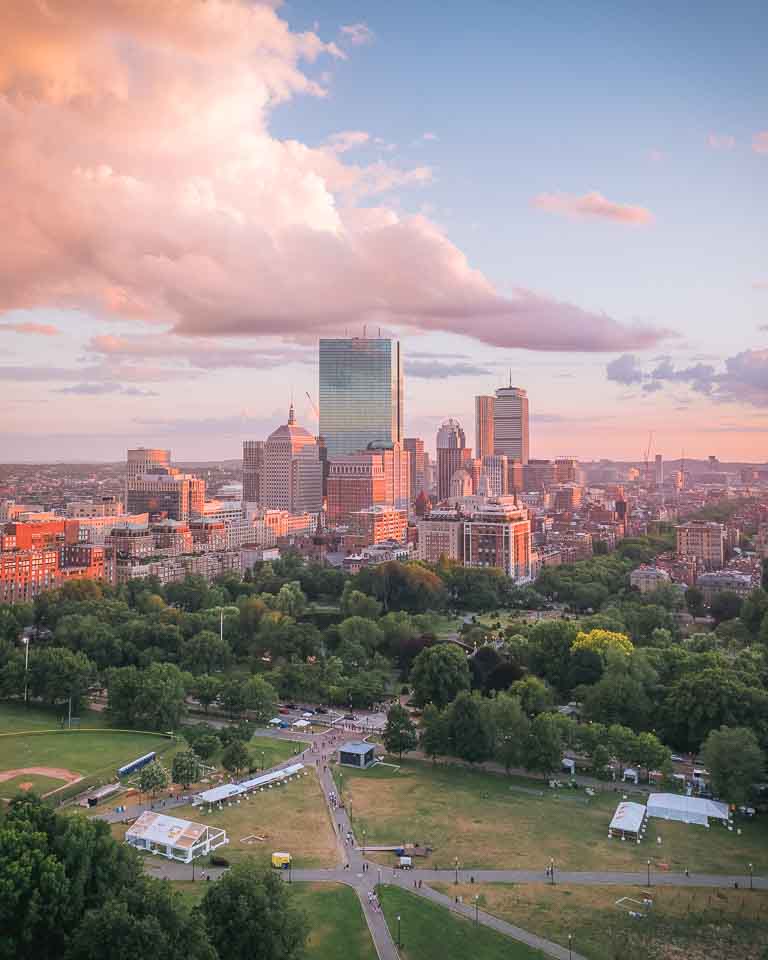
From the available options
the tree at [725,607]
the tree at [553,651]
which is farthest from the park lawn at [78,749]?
the tree at [725,607]

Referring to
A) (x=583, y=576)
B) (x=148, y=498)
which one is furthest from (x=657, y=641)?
(x=148, y=498)

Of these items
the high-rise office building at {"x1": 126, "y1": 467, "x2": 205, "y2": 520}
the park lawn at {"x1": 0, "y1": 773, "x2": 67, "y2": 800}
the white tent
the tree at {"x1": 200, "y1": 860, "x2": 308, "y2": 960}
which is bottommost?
the park lawn at {"x1": 0, "y1": 773, "x2": 67, "y2": 800}

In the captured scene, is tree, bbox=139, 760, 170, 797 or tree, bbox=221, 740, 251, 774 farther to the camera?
tree, bbox=221, 740, 251, 774

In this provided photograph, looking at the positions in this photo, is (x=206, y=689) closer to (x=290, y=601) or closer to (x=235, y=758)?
(x=235, y=758)

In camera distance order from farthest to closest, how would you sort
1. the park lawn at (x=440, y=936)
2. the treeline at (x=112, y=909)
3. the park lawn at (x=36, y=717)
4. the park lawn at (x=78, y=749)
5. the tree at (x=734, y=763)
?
the park lawn at (x=36, y=717) < the park lawn at (x=78, y=749) < the tree at (x=734, y=763) < the park lawn at (x=440, y=936) < the treeline at (x=112, y=909)

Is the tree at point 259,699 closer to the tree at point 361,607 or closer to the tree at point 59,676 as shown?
the tree at point 59,676

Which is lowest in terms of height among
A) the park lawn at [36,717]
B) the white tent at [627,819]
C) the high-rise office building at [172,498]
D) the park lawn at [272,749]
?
the park lawn at [36,717]

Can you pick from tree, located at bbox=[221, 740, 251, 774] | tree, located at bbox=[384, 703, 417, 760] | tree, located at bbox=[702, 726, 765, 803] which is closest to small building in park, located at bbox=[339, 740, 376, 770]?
tree, located at bbox=[384, 703, 417, 760]

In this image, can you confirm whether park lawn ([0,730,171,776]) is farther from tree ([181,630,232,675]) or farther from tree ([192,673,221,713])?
tree ([181,630,232,675])
